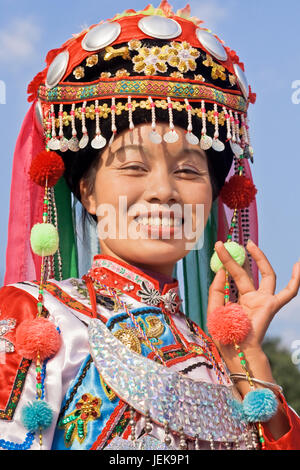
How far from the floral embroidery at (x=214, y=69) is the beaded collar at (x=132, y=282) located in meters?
0.99

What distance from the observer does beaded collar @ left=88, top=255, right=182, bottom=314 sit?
316 centimetres

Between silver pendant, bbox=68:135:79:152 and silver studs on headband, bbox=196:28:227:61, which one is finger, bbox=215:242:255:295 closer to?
silver pendant, bbox=68:135:79:152

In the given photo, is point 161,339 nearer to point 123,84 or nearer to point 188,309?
point 188,309

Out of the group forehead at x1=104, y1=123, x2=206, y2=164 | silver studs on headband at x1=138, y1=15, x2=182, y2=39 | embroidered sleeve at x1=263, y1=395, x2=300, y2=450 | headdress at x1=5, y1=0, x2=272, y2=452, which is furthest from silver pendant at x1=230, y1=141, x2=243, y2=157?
embroidered sleeve at x1=263, y1=395, x2=300, y2=450

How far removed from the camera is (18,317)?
2895 mm

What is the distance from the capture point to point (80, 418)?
8.90 feet

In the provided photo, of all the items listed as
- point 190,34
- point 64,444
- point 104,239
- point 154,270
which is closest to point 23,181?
point 104,239

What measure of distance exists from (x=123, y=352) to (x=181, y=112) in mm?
1110

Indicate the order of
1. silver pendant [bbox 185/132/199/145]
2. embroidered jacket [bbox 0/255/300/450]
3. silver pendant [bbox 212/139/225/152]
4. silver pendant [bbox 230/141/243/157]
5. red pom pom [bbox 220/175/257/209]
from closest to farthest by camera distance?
embroidered jacket [bbox 0/255/300/450], silver pendant [bbox 185/132/199/145], silver pendant [bbox 212/139/225/152], silver pendant [bbox 230/141/243/157], red pom pom [bbox 220/175/257/209]

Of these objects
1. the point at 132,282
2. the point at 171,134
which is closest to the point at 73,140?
the point at 171,134

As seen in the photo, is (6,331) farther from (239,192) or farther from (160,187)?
(239,192)

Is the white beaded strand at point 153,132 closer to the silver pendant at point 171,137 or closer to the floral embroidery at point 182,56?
the silver pendant at point 171,137

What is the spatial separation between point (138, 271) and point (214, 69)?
3.35ft

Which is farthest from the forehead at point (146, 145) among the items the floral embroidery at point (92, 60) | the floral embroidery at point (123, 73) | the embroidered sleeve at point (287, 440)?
the embroidered sleeve at point (287, 440)
